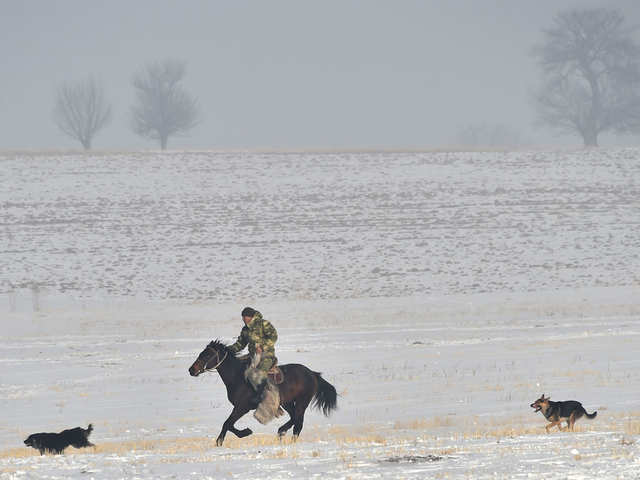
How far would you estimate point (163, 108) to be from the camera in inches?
4131

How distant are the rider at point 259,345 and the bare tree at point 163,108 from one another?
81.4 metres

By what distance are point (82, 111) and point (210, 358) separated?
102m

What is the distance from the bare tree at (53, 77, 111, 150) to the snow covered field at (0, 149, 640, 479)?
3598cm

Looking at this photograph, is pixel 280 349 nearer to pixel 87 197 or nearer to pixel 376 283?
pixel 376 283

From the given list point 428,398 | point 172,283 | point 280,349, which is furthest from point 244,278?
point 428,398

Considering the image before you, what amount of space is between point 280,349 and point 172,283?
1681 centimetres

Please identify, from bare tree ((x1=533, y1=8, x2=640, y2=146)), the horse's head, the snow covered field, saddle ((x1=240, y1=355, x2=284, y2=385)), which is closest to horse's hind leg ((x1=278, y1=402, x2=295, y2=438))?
the snow covered field

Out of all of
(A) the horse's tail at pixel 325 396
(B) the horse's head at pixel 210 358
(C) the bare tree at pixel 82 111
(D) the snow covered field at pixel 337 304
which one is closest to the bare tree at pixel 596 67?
(D) the snow covered field at pixel 337 304

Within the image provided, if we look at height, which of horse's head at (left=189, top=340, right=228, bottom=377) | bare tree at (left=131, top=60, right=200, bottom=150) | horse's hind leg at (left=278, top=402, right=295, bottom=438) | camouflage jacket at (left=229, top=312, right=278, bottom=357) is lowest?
horse's hind leg at (left=278, top=402, right=295, bottom=438)

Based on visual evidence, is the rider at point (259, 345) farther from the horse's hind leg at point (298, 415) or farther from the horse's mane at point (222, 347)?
the horse's hind leg at point (298, 415)

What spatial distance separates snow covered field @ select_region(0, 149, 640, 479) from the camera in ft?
47.8

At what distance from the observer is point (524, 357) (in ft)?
87.1

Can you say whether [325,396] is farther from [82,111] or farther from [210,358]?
[82,111]

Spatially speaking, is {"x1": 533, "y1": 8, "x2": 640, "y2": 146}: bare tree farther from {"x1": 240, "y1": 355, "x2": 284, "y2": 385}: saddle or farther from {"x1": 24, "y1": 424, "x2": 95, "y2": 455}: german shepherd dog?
{"x1": 24, "y1": 424, "x2": 95, "y2": 455}: german shepherd dog
